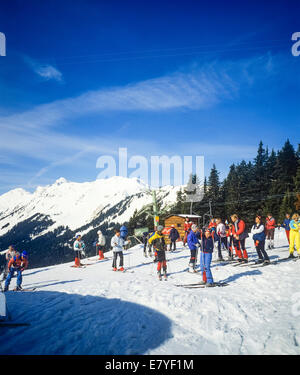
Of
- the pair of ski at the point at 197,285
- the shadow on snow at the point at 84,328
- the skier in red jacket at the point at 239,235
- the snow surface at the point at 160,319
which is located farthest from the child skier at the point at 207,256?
the shadow on snow at the point at 84,328

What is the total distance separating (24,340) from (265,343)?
4871 mm

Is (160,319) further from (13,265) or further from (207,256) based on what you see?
(13,265)

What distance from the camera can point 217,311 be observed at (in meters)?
5.80

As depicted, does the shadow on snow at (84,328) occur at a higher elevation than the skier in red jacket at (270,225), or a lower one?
lower

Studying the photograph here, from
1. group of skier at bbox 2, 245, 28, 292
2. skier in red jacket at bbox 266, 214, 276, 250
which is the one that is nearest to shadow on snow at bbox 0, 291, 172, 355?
group of skier at bbox 2, 245, 28, 292

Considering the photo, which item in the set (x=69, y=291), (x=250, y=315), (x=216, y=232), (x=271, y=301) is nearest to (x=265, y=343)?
(x=250, y=315)

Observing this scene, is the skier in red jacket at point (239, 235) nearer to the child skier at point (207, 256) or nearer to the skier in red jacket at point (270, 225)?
the child skier at point (207, 256)

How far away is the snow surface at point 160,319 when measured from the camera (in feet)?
14.1

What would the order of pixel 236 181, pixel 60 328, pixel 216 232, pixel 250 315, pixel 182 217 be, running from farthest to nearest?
pixel 236 181, pixel 182 217, pixel 216 232, pixel 250 315, pixel 60 328

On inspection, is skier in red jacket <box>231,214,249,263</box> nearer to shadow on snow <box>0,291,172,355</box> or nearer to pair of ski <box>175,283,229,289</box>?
pair of ski <box>175,283,229,289</box>

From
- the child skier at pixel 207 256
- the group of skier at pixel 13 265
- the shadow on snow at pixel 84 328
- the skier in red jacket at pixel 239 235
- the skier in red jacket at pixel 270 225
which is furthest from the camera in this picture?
the skier in red jacket at pixel 270 225

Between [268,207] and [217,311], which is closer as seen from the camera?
[217,311]
